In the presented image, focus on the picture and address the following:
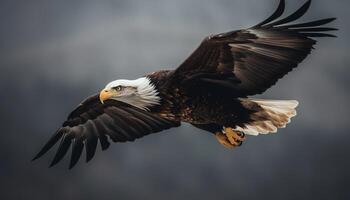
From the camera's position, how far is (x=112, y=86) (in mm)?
4043

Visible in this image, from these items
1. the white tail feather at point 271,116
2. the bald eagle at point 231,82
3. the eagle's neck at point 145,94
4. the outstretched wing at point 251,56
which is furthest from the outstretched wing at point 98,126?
the outstretched wing at point 251,56

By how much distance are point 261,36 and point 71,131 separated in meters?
1.80

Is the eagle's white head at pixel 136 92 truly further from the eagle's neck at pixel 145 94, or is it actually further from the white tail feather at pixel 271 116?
the white tail feather at pixel 271 116

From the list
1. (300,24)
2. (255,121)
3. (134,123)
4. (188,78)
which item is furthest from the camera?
(134,123)

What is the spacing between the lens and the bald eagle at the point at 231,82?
363 cm

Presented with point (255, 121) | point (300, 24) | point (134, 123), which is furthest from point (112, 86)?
point (300, 24)

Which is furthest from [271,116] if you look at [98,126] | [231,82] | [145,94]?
[98,126]

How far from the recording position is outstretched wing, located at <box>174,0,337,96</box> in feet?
11.8

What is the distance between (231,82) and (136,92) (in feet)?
1.91

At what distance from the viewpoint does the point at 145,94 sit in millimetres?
3902

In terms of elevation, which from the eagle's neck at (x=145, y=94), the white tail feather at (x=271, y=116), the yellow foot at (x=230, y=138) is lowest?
the yellow foot at (x=230, y=138)

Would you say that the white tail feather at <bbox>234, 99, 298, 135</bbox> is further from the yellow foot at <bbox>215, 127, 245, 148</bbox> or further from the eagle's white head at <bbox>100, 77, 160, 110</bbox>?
the eagle's white head at <bbox>100, 77, 160, 110</bbox>

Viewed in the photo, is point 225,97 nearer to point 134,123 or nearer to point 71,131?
point 134,123

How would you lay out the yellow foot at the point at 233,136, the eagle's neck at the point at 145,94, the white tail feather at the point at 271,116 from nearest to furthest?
1. the eagle's neck at the point at 145,94
2. the white tail feather at the point at 271,116
3. the yellow foot at the point at 233,136
